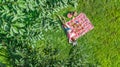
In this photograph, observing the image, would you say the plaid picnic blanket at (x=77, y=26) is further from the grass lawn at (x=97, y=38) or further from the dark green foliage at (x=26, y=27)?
the dark green foliage at (x=26, y=27)

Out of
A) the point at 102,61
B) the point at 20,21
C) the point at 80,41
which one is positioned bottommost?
the point at 102,61

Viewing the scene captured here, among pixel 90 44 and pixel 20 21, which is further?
pixel 90 44

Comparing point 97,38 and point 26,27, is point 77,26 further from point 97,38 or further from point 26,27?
point 26,27

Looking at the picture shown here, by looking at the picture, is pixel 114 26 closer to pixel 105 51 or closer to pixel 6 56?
pixel 105 51

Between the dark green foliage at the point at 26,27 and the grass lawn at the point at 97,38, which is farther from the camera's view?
the grass lawn at the point at 97,38

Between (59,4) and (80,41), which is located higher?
(59,4)

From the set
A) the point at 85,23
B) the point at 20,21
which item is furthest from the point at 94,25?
the point at 20,21

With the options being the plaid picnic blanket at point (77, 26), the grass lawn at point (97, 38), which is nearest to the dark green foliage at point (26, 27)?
the grass lawn at point (97, 38)

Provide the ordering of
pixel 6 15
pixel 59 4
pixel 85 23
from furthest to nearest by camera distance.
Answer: pixel 85 23 < pixel 59 4 < pixel 6 15
